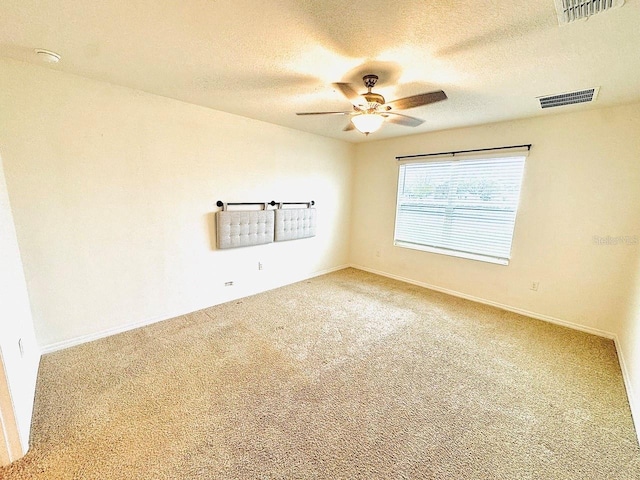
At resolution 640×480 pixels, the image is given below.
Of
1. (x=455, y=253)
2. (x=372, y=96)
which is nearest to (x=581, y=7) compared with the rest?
(x=372, y=96)

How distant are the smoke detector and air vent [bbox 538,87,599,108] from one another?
12.9 feet

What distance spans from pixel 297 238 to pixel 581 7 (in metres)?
3.46

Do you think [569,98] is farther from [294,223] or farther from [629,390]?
[294,223]

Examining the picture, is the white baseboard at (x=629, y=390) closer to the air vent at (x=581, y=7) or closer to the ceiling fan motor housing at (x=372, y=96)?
the air vent at (x=581, y=7)

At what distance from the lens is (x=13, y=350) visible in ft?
5.11

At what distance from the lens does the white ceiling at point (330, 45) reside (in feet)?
4.49

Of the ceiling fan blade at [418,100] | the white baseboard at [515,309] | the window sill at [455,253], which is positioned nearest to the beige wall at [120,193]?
the ceiling fan blade at [418,100]

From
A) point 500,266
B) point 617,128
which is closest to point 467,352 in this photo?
point 500,266

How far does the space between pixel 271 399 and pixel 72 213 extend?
7.55 ft

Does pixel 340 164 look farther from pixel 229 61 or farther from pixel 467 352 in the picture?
pixel 467 352

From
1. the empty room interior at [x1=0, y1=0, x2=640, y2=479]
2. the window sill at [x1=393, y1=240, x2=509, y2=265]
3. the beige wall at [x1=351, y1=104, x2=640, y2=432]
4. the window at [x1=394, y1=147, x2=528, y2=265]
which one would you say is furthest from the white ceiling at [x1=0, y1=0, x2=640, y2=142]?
the window sill at [x1=393, y1=240, x2=509, y2=265]

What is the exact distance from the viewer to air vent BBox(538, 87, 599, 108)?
7.47ft

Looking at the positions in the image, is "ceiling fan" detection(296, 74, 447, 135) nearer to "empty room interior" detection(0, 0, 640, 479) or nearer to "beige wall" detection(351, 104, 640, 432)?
"empty room interior" detection(0, 0, 640, 479)

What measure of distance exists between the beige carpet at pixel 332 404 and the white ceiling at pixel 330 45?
2333mm
